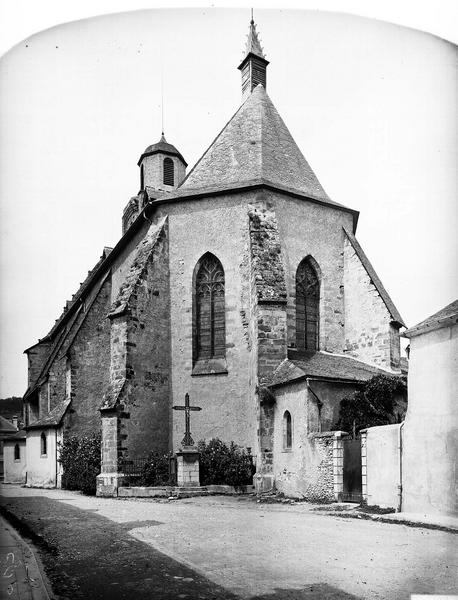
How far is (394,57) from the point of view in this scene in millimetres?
7766

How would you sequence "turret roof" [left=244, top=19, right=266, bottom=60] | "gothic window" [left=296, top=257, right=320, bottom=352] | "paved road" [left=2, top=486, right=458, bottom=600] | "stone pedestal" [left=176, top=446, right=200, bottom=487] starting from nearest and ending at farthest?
"paved road" [left=2, top=486, right=458, bottom=600]
"turret roof" [left=244, top=19, right=266, bottom=60]
"stone pedestal" [left=176, top=446, right=200, bottom=487]
"gothic window" [left=296, top=257, right=320, bottom=352]

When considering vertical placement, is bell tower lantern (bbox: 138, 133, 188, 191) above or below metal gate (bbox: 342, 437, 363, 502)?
above

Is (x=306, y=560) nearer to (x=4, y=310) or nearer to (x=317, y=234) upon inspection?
(x=4, y=310)

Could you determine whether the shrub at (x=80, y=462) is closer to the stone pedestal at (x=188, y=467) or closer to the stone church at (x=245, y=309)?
the stone church at (x=245, y=309)

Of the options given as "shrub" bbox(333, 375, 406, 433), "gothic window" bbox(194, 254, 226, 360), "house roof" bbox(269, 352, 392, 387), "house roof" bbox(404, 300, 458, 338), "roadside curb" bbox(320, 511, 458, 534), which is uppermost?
"gothic window" bbox(194, 254, 226, 360)

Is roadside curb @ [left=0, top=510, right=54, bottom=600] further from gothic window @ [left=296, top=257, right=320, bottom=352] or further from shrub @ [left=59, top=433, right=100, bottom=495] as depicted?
gothic window @ [left=296, top=257, right=320, bottom=352]

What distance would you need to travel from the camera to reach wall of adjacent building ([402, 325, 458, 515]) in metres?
11.8

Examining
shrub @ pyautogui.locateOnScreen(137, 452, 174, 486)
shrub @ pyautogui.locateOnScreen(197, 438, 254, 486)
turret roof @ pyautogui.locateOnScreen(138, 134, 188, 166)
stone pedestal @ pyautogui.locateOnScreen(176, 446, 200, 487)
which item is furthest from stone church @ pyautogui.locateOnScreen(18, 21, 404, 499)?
stone pedestal @ pyautogui.locateOnScreen(176, 446, 200, 487)

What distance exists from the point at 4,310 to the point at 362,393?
13642 millimetres

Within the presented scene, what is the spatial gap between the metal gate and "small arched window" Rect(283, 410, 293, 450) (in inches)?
105

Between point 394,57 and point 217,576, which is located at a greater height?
point 394,57

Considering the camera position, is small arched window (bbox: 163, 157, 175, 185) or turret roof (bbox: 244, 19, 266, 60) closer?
turret roof (bbox: 244, 19, 266, 60)

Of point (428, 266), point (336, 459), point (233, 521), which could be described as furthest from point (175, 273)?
point (428, 266)

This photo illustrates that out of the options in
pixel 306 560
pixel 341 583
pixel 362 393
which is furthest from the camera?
pixel 362 393
